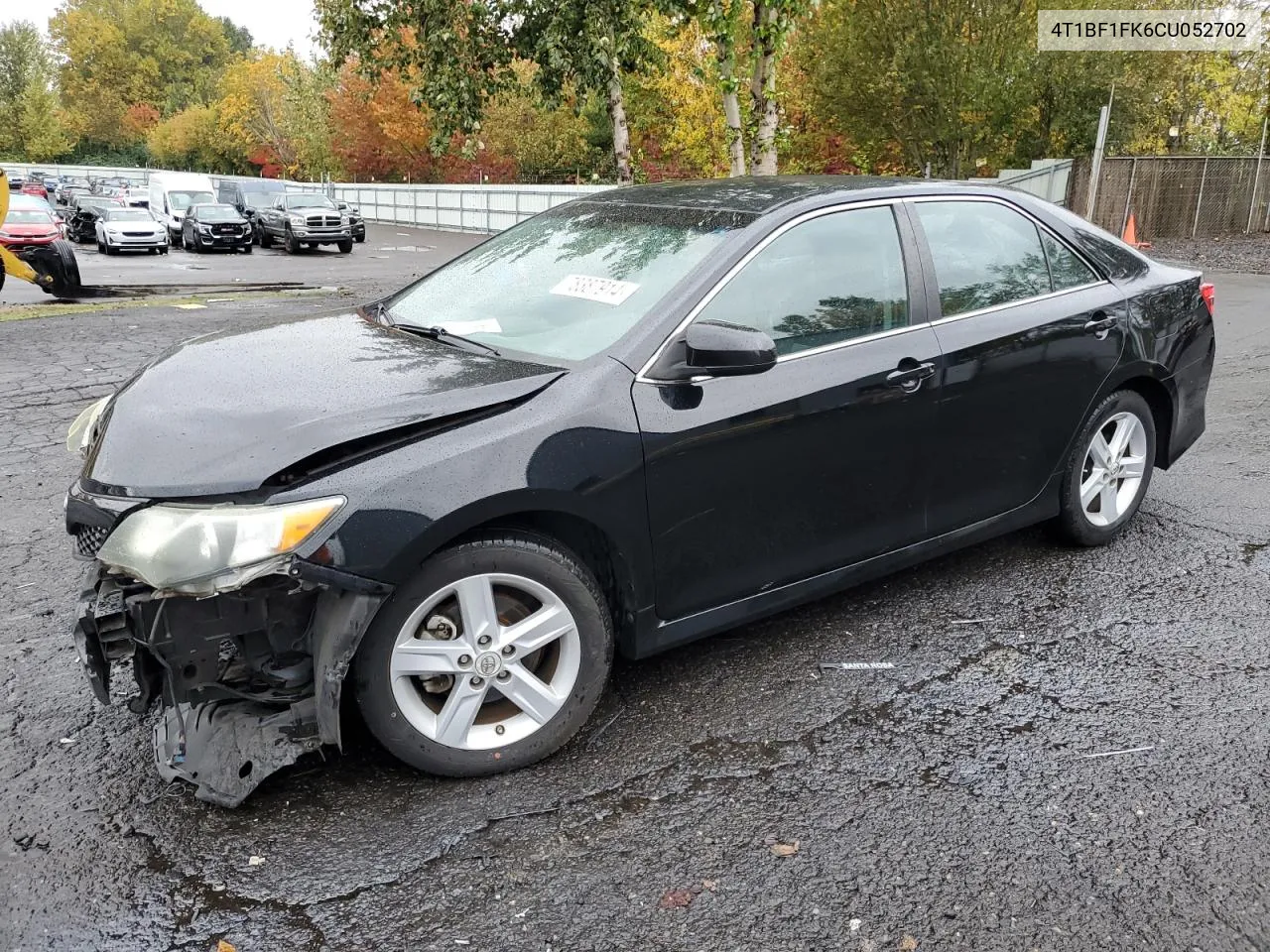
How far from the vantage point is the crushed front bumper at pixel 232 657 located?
256cm

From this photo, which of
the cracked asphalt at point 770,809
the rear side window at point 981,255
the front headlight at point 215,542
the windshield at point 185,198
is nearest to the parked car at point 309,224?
the windshield at point 185,198

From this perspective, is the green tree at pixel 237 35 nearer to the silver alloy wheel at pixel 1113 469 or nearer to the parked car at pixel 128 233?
the parked car at pixel 128 233

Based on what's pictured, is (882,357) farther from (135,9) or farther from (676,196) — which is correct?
(135,9)

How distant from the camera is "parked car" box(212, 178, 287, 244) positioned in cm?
2897

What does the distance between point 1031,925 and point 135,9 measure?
11954 cm

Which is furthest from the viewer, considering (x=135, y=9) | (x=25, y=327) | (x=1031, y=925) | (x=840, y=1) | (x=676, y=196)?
(x=135, y=9)

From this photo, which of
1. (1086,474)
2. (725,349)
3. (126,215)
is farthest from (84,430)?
(126,215)

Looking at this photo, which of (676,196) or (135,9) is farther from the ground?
(135,9)

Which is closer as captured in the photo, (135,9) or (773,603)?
(773,603)

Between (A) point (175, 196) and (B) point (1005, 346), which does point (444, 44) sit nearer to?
(B) point (1005, 346)

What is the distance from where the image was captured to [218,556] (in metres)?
2.52

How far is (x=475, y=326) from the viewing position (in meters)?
3.58

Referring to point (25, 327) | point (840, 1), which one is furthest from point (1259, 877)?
point (840, 1)

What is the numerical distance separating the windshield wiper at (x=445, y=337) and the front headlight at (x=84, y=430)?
39.5 inches
